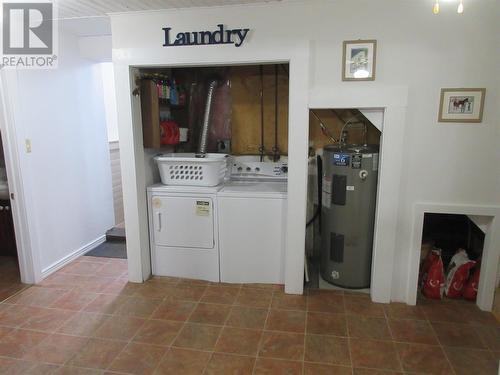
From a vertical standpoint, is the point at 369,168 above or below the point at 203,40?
below

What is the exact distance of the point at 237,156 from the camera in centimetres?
359

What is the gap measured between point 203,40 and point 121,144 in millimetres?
1114

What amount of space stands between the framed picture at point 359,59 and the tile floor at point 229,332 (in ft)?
5.98

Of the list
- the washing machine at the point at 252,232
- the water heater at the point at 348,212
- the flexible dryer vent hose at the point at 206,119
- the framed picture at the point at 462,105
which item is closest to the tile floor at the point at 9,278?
the washing machine at the point at 252,232

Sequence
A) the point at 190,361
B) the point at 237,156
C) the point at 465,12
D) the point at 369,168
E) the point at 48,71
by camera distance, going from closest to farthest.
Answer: the point at 190,361 → the point at 465,12 → the point at 369,168 → the point at 48,71 → the point at 237,156

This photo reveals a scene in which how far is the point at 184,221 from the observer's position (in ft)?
10.4

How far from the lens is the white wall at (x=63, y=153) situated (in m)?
3.08

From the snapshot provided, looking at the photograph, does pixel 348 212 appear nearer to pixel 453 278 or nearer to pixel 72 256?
pixel 453 278

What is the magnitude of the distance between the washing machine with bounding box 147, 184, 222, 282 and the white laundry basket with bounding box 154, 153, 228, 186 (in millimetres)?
72

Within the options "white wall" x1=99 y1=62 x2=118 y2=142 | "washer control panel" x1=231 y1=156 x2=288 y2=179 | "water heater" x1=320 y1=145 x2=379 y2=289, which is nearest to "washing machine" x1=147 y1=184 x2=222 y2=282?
"washer control panel" x1=231 y1=156 x2=288 y2=179

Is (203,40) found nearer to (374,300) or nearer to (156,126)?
(156,126)

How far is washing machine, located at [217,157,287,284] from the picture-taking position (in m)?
3.01

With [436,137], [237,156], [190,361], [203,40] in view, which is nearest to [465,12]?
[436,137]

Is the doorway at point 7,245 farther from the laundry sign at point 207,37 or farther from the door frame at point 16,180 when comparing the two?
the laundry sign at point 207,37
